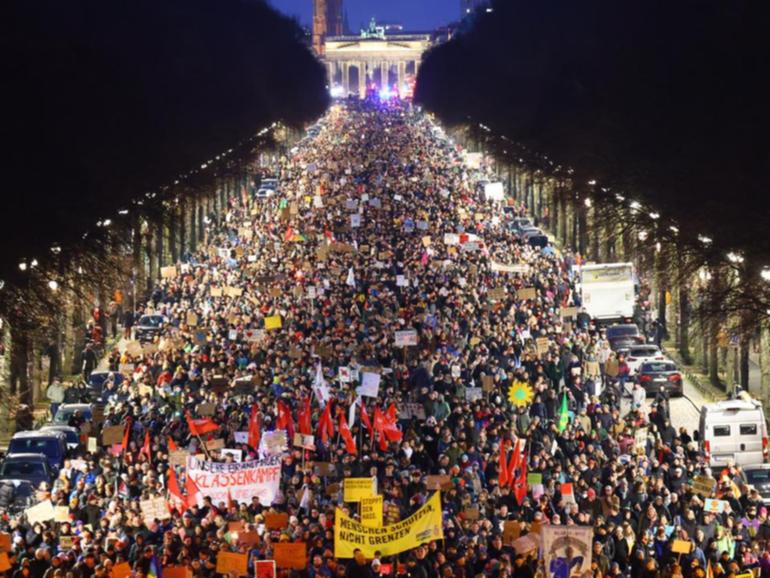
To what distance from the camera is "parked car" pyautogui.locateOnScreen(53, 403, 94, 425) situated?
1534 inches

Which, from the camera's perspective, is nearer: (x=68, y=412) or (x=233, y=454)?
(x=233, y=454)

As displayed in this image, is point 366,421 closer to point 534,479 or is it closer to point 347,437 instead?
point 347,437

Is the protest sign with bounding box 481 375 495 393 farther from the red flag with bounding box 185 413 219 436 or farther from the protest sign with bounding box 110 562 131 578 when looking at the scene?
the protest sign with bounding box 110 562 131 578

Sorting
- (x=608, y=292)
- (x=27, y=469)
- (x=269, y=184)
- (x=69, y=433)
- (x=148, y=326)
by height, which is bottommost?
(x=27, y=469)

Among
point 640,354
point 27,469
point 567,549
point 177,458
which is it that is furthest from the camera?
point 640,354

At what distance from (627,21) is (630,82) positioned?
12.4 metres

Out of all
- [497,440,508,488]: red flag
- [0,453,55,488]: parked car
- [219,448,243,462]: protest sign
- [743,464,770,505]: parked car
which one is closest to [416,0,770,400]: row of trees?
[743,464,770,505]: parked car

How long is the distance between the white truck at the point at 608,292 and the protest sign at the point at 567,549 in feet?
99.7

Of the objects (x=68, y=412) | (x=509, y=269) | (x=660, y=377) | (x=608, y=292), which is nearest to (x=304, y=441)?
(x=68, y=412)

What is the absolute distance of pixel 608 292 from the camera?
169 ft

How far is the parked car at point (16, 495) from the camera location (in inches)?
1181

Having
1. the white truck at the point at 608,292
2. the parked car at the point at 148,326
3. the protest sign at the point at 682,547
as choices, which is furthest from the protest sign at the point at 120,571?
the white truck at the point at 608,292

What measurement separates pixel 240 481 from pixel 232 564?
490 cm

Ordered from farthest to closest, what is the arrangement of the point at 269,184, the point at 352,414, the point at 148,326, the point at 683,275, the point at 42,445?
the point at 269,184
the point at 148,326
the point at 683,275
the point at 42,445
the point at 352,414
